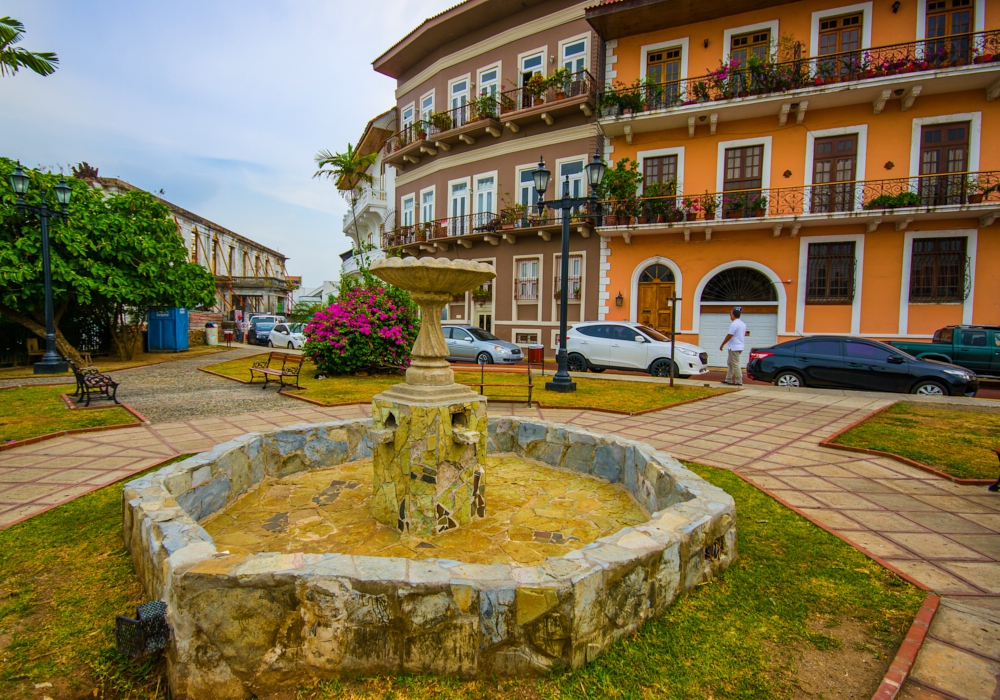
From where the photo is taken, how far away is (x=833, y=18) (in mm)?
14797

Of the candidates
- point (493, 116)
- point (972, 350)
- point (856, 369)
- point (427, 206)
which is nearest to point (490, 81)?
point (493, 116)

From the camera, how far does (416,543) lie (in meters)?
3.46

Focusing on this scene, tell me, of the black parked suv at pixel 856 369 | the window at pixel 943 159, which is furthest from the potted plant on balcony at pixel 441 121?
the window at pixel 943 159

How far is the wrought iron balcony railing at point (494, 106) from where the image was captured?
57.6ft

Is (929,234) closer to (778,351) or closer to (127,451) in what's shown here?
(778,351)

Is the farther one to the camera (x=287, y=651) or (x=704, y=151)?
(x=704, y=151)

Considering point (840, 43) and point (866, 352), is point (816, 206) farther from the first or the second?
point (866, 352)

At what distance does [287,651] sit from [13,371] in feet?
54.7

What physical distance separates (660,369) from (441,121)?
15.8 m

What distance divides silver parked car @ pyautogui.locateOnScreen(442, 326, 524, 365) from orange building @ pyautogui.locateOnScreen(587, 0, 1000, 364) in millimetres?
4736

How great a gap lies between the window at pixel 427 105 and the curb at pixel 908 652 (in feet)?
78.8

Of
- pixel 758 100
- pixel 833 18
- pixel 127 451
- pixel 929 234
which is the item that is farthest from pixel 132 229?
pixel 929 234

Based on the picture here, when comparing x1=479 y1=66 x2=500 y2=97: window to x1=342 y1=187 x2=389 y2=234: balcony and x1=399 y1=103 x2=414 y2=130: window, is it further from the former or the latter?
x1=342 y1=187 x2=389 y2=234: balcony

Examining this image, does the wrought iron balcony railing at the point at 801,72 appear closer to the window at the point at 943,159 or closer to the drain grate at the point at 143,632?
the window at the point at 943,159
